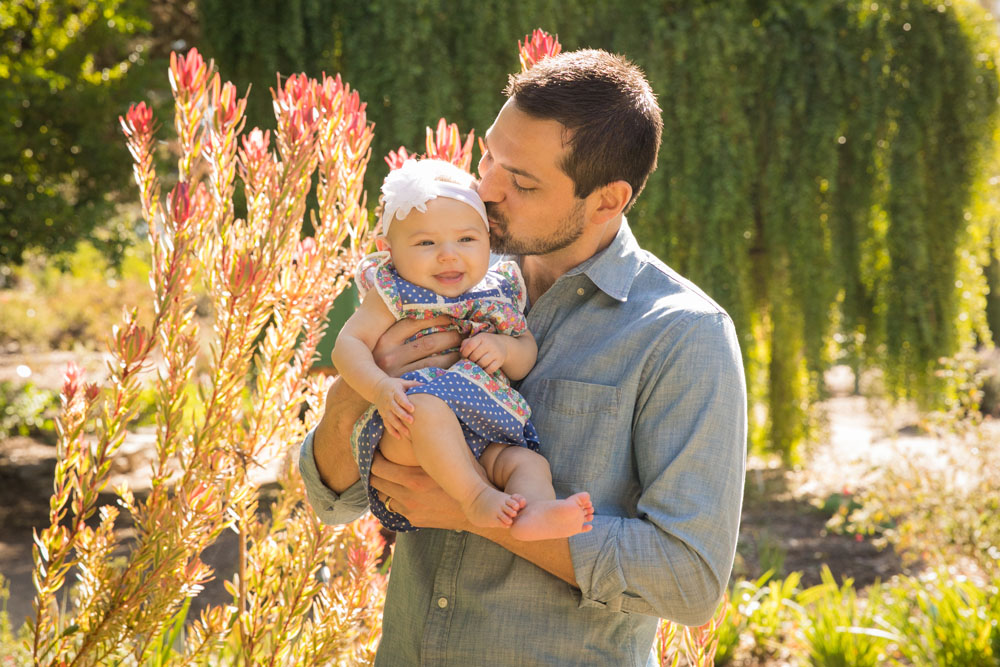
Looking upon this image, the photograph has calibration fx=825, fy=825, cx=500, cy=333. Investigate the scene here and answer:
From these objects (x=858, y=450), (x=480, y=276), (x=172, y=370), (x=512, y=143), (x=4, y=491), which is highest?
(x=512, y=143)

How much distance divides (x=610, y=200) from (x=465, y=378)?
44 centimetres

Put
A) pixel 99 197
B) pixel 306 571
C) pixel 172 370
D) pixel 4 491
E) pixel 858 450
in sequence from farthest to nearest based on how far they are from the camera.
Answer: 1. pixel 858 450
2. pixel 4 491
3. pixel 99 197
4. pixel 306 571
5. pixel 172 370

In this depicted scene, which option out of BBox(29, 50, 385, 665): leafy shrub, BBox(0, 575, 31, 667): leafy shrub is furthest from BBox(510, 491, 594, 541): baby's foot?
BBox(0, 575, 31, 667): leafy shrub

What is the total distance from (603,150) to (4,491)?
7.16 metres

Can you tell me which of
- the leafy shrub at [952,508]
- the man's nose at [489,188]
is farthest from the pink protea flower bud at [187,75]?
the leafy shrub at [952,508]

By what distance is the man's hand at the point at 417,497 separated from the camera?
1376 millimetres

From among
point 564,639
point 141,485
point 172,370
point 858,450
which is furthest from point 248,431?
point 858,450

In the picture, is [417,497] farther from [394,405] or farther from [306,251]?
[306,251]

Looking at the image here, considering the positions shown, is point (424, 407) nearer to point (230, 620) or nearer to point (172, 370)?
point (172, 370)

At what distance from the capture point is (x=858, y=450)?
8836 mm

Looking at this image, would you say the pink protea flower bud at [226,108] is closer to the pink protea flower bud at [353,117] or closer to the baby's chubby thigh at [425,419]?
the pink protea flower bud at [353,117]

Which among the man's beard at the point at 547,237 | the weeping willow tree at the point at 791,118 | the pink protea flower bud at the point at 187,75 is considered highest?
the weeping willow tree at the point at 791,118

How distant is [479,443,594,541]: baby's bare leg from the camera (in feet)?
4.02

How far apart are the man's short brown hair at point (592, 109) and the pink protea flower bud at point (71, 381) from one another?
1.07 meters
